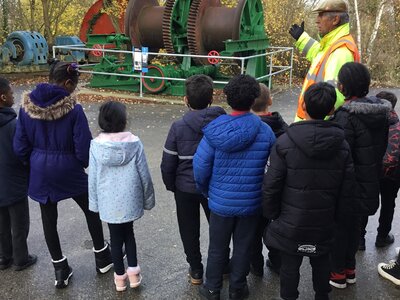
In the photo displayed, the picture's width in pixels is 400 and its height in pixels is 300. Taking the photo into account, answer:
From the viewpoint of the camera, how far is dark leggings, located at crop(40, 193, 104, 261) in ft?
10.6

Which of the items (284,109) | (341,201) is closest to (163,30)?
(284,109)

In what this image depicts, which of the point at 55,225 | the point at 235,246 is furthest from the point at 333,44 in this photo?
the point at 55,225

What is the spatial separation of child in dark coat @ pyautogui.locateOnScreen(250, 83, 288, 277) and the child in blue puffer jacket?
→ 261mm

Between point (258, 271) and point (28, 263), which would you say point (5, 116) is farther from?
point (258, 271)

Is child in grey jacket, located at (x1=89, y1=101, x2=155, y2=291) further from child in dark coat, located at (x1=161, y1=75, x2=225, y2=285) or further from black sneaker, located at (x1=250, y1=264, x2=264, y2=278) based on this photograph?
black sneaker, located at (x1=250, y1=264, x2=264, y2=278)

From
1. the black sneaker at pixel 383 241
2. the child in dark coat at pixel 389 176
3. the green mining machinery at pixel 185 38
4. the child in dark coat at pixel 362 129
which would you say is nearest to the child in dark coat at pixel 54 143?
the child in dark coat at pixel 362 129

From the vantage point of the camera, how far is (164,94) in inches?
458

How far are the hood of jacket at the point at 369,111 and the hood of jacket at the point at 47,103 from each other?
1.94 meters

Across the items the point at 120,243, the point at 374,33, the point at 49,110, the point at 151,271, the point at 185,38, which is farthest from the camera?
the point at 374,33

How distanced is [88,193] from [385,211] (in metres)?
2.57

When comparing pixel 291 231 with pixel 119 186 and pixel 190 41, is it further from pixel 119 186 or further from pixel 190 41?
pixel 190 41

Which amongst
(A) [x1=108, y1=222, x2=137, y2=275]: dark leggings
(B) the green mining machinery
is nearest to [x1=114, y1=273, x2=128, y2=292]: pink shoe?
(A) [x1=108, y1=222, x2=137, y2=275]: dark leggings

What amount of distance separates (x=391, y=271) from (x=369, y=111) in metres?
1.38

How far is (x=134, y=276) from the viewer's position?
10.6 ft
